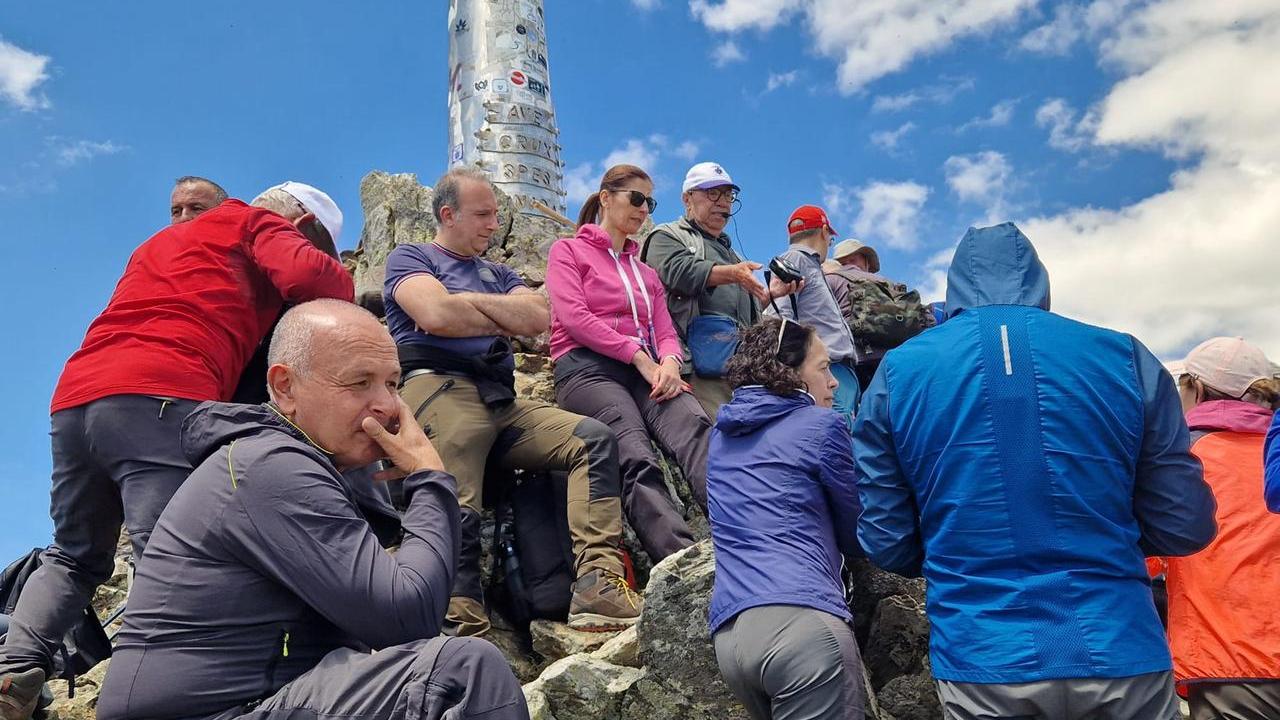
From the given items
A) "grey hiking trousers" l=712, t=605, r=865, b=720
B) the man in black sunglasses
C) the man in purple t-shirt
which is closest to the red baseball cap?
the man in black sunglasses

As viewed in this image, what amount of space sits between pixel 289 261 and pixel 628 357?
2641mm

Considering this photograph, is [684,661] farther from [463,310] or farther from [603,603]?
[463,310]

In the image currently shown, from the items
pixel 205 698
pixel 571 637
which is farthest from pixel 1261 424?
pixel 205 698

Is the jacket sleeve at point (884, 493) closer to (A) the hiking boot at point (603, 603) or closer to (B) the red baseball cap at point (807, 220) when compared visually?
(A) the hiking boot at point (603, 603)

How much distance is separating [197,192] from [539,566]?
3.23m

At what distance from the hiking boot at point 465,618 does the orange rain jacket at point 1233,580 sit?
3672 mm

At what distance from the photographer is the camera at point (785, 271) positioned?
7.83m

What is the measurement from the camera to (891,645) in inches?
215

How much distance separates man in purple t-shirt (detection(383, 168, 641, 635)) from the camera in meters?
6.10

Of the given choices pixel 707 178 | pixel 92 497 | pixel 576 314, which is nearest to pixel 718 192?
pixel 707 178

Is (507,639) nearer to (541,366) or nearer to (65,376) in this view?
(65,376)

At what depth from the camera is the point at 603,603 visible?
6.03 metres

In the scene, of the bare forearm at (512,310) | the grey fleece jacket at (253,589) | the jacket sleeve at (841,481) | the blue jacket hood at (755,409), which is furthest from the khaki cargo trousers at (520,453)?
the grey fleece jacket at (253,589)

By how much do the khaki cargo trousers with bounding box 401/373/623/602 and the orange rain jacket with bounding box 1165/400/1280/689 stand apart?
3087 mm
